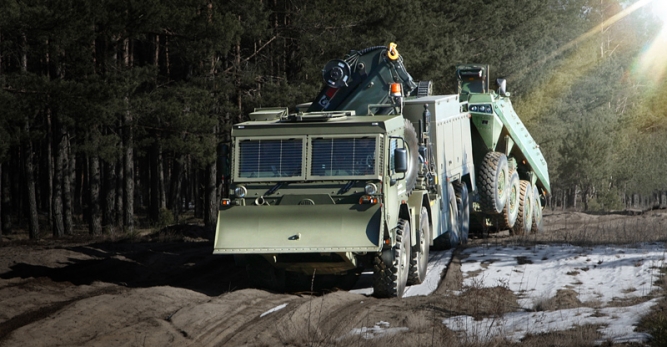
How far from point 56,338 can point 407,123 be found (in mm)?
7717

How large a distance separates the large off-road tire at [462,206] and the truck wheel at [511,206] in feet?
6.51

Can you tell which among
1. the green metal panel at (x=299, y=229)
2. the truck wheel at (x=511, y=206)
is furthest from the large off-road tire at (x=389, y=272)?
the truck wheel at (x=511, y=206)

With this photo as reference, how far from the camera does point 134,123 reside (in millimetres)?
31406

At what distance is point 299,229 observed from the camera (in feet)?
45.8

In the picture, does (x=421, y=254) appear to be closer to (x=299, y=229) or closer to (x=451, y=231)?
(x=299, y=229)

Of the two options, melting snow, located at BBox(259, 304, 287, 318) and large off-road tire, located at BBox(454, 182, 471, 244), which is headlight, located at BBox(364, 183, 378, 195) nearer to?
melting snow, located at BBox(259, 304, 287, 318)

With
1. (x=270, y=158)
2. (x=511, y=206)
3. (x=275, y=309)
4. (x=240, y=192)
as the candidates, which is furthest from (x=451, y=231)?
(x=275, y=309)

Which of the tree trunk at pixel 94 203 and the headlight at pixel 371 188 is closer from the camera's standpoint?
the headlight at pixel 371 188

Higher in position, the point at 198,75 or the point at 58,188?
the point at 198,75

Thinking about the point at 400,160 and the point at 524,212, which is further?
the point at 524,212

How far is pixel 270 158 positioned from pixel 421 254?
3.43 metres

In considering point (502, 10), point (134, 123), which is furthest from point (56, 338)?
point (502, 10)

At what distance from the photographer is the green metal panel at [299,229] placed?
1378cm

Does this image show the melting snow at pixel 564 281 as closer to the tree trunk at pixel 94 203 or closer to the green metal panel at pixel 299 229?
the green metal panel at pixel 299 229
